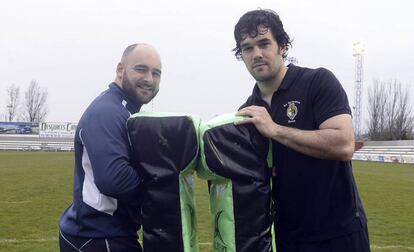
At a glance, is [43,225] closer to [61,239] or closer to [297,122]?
[61,239]

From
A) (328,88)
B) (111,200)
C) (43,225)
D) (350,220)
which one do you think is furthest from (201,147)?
(43,225)

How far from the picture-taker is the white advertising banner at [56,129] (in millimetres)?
65125

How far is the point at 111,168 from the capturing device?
8.71 ft

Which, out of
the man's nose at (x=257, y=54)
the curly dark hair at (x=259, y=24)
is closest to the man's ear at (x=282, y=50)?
the curly dark hair at (x=259, y=24)

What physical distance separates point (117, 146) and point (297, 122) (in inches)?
43.5

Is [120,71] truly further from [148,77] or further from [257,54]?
[257,54]

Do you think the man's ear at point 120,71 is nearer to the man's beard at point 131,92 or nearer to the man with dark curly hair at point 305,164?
the man's beard at point 131,92

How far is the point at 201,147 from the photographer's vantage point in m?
2.57

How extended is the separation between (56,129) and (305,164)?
218 feet

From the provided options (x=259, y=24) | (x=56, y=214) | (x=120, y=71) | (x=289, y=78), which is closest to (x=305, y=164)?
(x=289, y=78)

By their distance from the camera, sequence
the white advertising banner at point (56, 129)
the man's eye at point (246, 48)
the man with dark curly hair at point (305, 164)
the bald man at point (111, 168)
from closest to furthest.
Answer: the bald man at point (111, 168), the man with dark curly hair at point (305, 164), the man's eye at point (246, 48), the white advertising banner at point (56, 129)

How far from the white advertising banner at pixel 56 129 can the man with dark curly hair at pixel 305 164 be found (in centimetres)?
6514

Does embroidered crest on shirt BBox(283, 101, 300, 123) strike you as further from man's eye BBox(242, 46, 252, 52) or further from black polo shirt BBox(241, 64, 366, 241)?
man's eye BBox(242, 46, 252, 52)

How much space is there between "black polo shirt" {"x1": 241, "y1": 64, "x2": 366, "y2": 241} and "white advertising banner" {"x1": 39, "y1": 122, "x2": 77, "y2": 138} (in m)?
65.2
